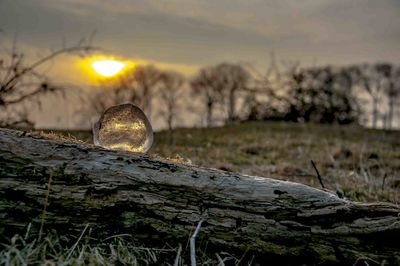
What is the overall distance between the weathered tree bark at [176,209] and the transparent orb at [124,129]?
0.49 metres

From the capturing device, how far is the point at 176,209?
3.03 m

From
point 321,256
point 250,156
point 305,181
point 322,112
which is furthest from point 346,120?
point 321,256

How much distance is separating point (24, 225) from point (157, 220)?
78 centimetres

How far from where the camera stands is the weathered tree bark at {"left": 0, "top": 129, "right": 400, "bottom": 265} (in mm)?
2925

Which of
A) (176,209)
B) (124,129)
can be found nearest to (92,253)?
(176,209)

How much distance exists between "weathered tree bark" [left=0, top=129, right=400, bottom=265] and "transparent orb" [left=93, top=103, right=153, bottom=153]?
489mm

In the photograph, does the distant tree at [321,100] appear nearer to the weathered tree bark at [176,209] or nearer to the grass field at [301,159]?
the grass field at [301,159]

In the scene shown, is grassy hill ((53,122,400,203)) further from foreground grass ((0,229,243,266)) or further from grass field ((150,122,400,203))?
foreground grass ((0,229,243,266))

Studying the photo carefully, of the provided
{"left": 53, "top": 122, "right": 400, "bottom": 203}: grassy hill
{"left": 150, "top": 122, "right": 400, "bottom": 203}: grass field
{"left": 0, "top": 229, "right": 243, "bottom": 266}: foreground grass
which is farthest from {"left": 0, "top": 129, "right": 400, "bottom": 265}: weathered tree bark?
{"left": 150, "top": 122, "right": 400, "bottom": 203}: grass field

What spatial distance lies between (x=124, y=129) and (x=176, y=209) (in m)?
0.87

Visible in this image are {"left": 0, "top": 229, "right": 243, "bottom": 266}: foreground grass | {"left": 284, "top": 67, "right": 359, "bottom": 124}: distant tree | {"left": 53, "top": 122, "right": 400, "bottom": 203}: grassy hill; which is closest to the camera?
{"left": 0, "top": 229, "right": 243, "bottom": 266}: foreground grass

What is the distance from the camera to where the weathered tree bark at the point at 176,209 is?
293 cm

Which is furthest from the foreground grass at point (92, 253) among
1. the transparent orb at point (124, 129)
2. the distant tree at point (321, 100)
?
the distant tree at point (321, 100)

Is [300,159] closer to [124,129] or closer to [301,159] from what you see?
[301,159]
